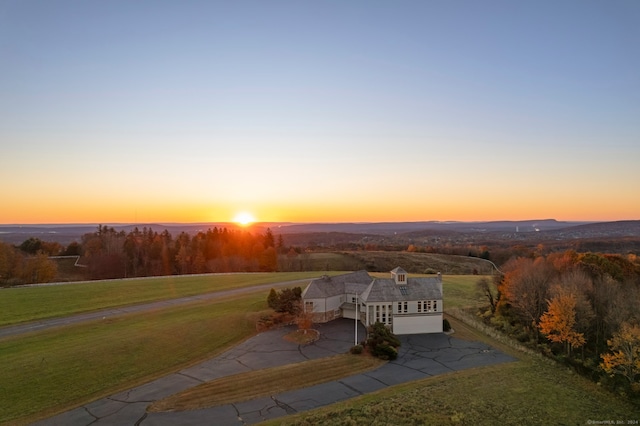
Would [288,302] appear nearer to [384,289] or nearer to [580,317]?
[384,289]

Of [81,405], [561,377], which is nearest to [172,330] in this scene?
[81,405]

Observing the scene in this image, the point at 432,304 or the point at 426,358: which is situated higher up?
the point at 432,304

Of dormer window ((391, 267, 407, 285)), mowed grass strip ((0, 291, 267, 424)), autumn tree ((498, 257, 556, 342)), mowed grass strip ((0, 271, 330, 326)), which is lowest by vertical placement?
mowed grass strip ((0, 291, 267, 424))

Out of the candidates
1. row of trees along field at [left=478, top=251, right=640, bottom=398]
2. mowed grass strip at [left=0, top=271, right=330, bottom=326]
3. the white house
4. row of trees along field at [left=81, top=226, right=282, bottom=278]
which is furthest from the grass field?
row of trees along field at [left=81, top=226, right=282, bottom=278]

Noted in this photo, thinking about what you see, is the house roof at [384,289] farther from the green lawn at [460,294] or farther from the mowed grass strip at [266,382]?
the green lawn at [460,294]

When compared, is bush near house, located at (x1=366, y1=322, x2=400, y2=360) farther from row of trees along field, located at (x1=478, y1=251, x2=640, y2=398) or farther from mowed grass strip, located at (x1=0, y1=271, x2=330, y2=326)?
mowed grass strip, located at (x1=0, y1=271, x2=330, y2=326)

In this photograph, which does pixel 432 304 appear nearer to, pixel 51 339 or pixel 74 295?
pixel 51 339
